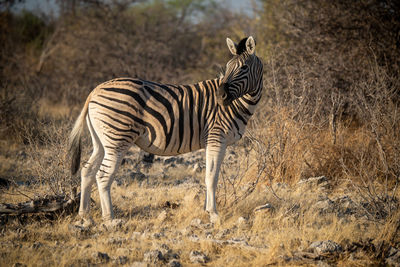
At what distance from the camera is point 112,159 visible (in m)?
4.94


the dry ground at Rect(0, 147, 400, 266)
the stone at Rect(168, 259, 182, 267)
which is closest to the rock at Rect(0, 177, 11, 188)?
the dry ground at Rect(0, 147, 400, 266)

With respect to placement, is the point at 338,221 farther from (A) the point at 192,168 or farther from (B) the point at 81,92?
(B) the point at 81,92

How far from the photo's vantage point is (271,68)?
9.00m

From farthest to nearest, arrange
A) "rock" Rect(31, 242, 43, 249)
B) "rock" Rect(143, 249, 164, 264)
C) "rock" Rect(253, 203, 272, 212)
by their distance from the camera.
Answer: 1. "rock" Rect(253, 203, 272, 212)
2. "rock" Rect(31, 242, 43, 249)
3. "rock" Rect(143, 249, 164, 264)

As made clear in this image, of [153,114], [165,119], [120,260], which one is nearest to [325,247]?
[120,260]

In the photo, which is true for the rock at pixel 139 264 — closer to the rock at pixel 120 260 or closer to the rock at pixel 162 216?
the rock at pixel 120 260

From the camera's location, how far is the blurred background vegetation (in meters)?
6.83

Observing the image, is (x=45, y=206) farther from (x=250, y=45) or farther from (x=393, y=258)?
(x=393, y=258)

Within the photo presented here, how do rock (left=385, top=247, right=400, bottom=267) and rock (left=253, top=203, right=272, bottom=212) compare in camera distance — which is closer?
rock (left=385, top=247, right=400, bottom=267)

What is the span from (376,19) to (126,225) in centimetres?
813

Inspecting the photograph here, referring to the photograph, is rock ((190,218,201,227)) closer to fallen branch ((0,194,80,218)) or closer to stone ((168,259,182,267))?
stone ((168,259,182,267))

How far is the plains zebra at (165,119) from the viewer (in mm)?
4934

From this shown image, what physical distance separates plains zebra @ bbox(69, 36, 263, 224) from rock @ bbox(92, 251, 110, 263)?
1078 mm

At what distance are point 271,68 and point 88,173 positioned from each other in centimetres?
543
